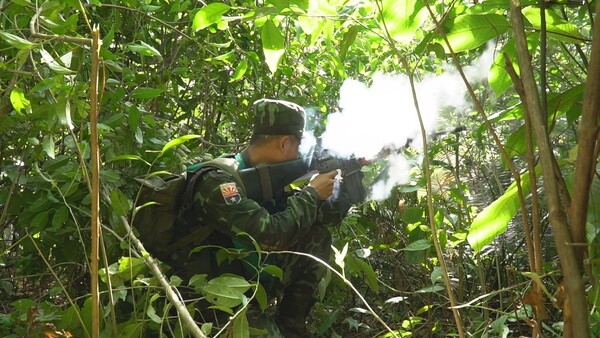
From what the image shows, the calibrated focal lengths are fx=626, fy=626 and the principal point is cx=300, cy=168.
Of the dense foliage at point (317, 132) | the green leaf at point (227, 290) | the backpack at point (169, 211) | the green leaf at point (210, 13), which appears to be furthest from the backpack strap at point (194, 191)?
the green leaf at point (210, 13)

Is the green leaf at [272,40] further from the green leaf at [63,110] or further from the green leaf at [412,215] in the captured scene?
the green leaf at [412,215]

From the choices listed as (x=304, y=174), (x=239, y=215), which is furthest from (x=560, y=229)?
(x=304, y=174)

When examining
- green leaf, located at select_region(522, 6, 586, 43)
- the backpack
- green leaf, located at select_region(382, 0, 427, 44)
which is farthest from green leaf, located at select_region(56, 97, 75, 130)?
the backpack

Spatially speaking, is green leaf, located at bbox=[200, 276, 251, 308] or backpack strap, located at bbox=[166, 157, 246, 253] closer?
green leaf, located at bbox=[200, 276, 251, 308]

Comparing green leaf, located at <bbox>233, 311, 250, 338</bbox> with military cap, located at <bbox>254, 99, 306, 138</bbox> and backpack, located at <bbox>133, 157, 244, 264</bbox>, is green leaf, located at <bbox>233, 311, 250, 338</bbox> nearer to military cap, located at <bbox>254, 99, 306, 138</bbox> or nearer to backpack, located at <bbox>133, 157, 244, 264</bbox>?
backpack, located at <bbox>133, 157, 244, 264</bbox>

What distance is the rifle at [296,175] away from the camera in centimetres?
259

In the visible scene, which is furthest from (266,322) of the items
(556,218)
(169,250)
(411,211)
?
(556,218)

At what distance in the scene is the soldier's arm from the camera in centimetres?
235

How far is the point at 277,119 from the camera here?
265cm

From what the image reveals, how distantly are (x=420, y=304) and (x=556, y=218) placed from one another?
2.65 m

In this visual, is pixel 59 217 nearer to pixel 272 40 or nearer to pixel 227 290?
pixel 227 290

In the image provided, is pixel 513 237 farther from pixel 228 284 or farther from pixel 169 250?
pixel 228 284

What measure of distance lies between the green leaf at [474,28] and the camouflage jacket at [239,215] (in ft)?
4.92

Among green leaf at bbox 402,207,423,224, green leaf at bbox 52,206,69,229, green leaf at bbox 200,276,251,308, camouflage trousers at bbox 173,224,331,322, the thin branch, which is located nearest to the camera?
the thin branch
